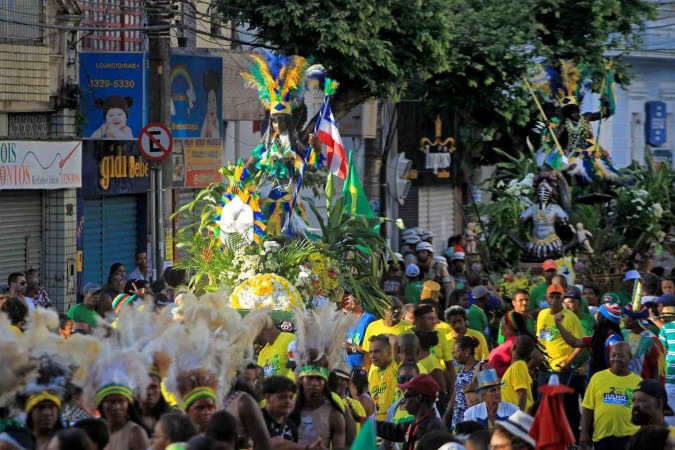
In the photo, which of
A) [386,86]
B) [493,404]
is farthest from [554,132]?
[493,404]

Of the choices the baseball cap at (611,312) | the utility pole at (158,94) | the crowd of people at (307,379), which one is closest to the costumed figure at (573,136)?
the utility pole at (158,94)

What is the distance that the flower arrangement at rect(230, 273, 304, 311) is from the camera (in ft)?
48.8

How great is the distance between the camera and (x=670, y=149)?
4244 cm

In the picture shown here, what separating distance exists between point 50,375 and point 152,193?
1132 centimetres

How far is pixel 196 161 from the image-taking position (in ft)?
88.4

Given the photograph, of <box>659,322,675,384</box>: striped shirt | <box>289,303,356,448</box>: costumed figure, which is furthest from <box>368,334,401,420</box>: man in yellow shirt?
<box>659,322,675,384</box>: striped shirt

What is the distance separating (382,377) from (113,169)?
521 inches

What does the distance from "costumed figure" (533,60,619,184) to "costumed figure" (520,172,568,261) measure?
1589mm

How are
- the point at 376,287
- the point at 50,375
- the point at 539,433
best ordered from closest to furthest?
the point at 539,433 < the point at 50,375 < the point at 376,287

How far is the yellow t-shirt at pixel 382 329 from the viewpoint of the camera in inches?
543

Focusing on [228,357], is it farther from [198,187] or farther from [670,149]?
[670,149]

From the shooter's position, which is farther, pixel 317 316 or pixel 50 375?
pixel 317 316

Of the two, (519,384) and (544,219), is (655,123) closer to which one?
(544,219)

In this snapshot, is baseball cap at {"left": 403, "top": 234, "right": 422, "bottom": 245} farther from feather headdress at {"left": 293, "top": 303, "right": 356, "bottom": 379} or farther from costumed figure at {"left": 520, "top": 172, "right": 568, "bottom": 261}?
feather headdress at {"left": 293, "top": 303, "right": 356, "bottom": 379}
